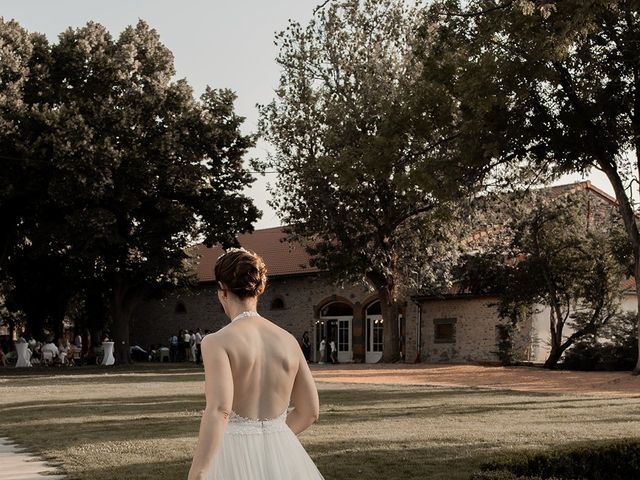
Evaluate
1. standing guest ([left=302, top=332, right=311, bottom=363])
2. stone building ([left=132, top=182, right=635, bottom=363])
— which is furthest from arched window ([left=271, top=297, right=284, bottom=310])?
standing guest ([left=302, top=332, right=311, bottom=363])

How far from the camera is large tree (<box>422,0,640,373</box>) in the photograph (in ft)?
74.5

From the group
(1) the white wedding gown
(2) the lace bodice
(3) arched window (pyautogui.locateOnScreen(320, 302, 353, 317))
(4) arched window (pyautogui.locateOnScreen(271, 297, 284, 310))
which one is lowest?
(1) the white wedding gown

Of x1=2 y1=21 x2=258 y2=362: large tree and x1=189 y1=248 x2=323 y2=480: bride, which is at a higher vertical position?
x1=2 y1=21 x2=258 y2=362: large tree

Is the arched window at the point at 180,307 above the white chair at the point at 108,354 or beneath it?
above

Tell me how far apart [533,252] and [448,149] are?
10840mm

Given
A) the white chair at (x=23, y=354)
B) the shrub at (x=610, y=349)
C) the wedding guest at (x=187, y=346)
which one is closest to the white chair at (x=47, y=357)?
the white chair at (x=23, y=354)

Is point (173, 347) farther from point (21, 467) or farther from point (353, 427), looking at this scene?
point (21, 467)

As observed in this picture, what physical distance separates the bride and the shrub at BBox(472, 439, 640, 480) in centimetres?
414

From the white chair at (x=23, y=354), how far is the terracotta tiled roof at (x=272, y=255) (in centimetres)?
898

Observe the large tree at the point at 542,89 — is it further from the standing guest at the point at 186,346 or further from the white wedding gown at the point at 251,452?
the standing guest at the point at 186,346

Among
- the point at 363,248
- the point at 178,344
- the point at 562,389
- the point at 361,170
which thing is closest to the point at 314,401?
the point at 361,170

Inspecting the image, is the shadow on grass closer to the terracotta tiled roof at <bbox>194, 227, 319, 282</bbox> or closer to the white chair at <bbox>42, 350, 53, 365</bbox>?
the white chair at <bbox>42, 350, 53, 365</bbox>

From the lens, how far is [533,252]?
35875mm

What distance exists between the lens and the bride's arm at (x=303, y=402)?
14.1 ft
